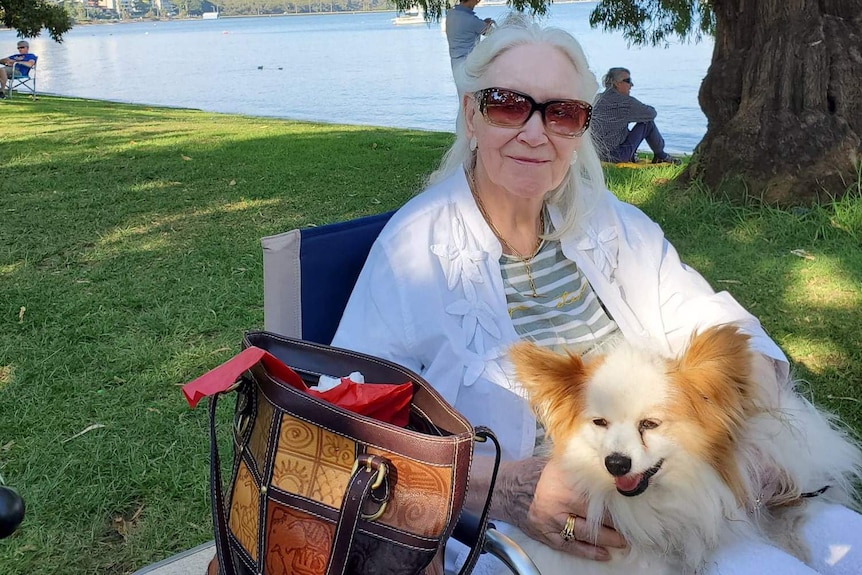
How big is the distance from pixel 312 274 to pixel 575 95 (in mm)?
862

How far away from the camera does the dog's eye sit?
1.50 meters

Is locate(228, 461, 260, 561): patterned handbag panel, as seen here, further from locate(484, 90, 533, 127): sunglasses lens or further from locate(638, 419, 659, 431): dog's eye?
locate(484, 90, 533, 127): sunglasses lens

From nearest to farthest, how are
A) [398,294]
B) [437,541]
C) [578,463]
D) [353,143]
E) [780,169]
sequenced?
1. [437,541]
2. [578,463]
3. [398,294]
4. [780,169]
5. [353,143]

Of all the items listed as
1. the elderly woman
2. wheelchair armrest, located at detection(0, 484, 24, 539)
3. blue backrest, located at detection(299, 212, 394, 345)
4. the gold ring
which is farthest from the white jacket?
wheelchair armrest, located at detection(0, 484, 24, 539)

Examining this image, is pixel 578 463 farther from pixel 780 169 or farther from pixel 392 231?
pixel 780 169

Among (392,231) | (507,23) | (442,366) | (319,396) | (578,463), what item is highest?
(507,23)

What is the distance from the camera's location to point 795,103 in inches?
216

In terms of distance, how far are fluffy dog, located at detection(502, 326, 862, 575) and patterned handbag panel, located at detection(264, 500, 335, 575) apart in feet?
1.91

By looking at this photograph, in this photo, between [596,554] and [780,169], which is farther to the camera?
[780,169]

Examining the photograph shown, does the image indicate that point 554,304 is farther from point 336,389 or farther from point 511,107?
point 336,389

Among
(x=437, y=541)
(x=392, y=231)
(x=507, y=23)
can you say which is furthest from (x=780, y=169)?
(x=437, y=541)

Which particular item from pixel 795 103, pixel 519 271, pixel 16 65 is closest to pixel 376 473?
pixel 519 271

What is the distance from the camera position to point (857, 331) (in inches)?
161

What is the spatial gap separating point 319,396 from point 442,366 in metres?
0.59
